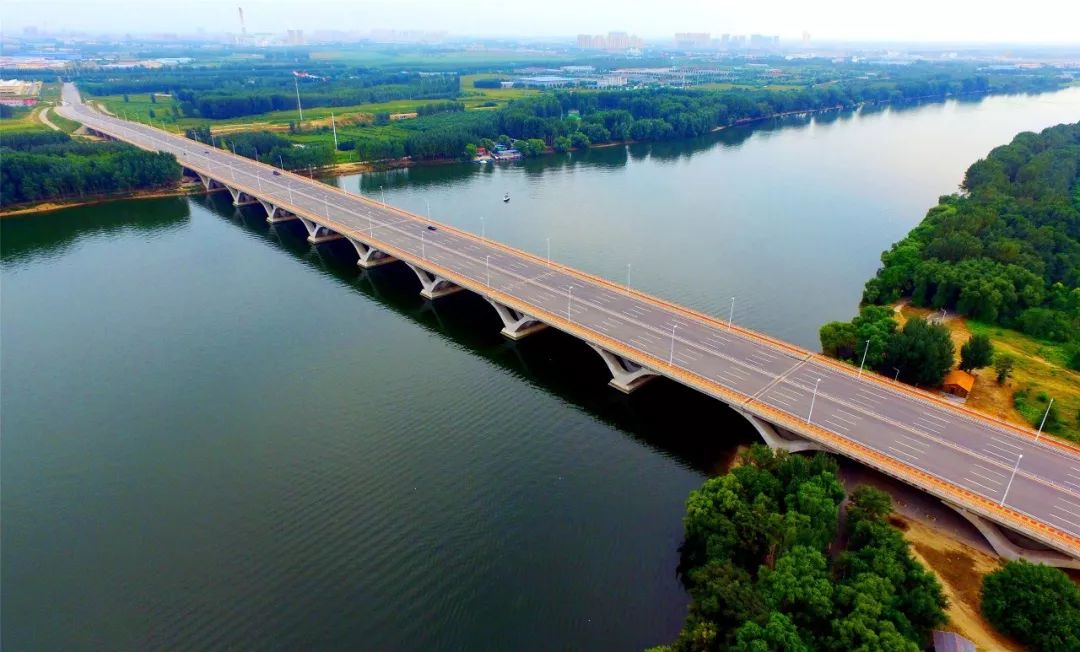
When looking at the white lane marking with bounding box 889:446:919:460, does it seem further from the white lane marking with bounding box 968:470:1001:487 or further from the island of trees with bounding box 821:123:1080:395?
the island of trees with bounding box 821:123:1080:395

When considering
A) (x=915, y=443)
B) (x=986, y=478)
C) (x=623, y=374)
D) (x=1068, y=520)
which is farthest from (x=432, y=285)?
(x=1068, y=520)

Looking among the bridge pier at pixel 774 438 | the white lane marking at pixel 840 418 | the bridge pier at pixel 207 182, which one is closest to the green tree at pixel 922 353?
the white lane marking at pixel 840 418

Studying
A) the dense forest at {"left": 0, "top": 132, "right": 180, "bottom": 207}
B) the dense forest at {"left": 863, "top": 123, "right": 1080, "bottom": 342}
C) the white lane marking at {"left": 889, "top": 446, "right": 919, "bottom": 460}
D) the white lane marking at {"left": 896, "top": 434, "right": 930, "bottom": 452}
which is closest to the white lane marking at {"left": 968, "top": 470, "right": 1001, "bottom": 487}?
the white lane marking at {"left": 896, "top": 434, "right": 930, "bottom": 452}

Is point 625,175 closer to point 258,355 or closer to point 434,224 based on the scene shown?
point 434,224

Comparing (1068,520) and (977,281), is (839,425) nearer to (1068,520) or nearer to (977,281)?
(1068,520)

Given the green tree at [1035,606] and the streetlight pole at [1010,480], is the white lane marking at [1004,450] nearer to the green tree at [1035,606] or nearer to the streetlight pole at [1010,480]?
the streetlight pole at [1010,480]
